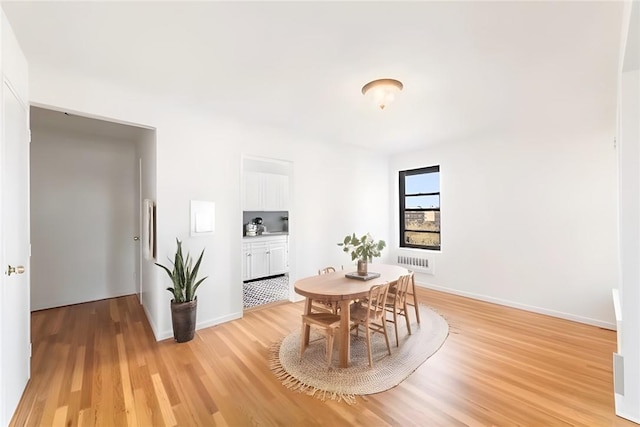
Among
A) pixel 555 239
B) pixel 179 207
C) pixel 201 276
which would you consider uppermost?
pixel 179 207

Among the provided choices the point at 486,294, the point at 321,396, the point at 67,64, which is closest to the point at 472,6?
the point at 321,396

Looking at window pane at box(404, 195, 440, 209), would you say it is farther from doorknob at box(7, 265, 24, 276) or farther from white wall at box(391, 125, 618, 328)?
doorknob at box(7, 265, 24, 276)

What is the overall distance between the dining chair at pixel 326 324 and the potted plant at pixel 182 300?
1237 millimetres

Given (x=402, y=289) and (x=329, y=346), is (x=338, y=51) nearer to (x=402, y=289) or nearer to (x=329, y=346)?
(x=402, y=289)

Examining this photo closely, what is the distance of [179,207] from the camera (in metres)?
3.12

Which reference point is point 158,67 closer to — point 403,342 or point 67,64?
point 67,64

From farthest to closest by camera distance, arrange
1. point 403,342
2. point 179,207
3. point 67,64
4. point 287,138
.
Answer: point 287,138
point 179,207
point 403,342
point 67,64

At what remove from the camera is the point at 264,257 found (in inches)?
219

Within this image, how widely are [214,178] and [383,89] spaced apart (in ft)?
7.16

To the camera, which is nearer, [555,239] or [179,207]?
[179,207]

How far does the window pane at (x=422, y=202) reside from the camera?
495 cm

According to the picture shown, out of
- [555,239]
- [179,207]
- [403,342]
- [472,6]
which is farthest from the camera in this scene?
[555,239]

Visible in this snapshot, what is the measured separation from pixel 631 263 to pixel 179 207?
3.83 meters

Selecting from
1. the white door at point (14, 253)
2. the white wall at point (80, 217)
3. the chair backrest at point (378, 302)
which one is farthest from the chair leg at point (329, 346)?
the white wall at point (80, 217)
